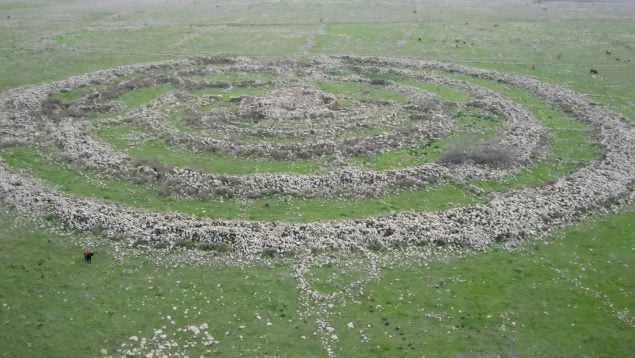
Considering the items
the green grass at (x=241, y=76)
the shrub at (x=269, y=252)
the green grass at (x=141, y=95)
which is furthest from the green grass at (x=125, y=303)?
the green grass at (x=241, y=76)

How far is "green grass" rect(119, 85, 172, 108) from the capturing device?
63975 mm

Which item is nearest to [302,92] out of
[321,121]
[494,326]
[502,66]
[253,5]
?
[321,121]

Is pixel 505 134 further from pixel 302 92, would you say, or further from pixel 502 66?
pixel 502 66

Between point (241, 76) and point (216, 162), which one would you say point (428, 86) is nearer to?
point (241, 76)

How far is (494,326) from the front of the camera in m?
30.1

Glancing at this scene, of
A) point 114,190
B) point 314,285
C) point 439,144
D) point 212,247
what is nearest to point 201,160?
point 114,190

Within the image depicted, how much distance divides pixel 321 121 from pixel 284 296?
3023cm

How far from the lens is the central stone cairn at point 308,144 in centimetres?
3838

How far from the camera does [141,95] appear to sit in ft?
219

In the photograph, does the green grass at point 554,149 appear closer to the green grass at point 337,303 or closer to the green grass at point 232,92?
the green grass at point 337,303

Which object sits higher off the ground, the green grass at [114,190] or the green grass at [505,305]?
the green grass at [114,190]

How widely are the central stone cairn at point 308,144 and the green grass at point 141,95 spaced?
888 millimetres

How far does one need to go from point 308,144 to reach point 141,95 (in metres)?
26.1

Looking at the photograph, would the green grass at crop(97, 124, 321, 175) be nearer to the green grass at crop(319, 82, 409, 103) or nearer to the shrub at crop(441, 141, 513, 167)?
the shrub at crop(441, 141, 513, 167)
